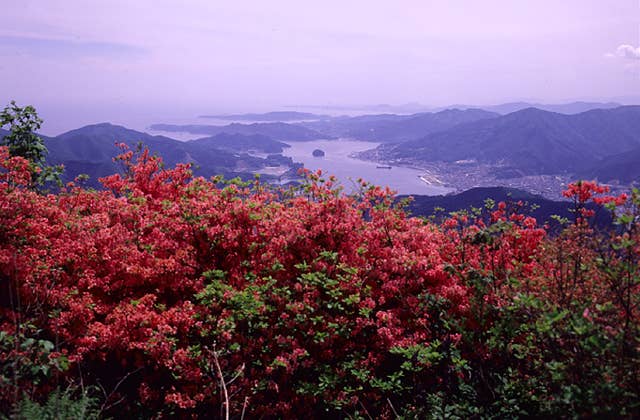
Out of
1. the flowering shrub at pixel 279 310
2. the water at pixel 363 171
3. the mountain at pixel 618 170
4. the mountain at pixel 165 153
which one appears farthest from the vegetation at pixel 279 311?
the mountain at pixel 618 170

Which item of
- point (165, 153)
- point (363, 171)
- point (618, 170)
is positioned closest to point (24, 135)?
point (363, 171)

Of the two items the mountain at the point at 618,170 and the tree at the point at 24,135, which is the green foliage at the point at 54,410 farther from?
the mountain at the point at 618,170

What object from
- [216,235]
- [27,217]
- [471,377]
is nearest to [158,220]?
[216,235]

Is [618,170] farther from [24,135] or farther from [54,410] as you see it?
[54,410]

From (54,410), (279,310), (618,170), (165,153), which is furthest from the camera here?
(165,153)

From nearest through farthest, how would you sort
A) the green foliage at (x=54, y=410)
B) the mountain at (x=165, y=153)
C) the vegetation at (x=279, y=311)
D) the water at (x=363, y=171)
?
1. the green foliage at (x=54, y=410)
2. the vegetation at (x=279, y=311)
3. the water at (x=363, y=171)
4. the mountain at (x=165, y=153)

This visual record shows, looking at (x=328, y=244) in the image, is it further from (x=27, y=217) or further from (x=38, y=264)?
(x=27, y=217)

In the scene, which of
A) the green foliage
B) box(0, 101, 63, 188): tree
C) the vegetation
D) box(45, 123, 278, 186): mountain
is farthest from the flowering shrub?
box(45, 123, 278, 186): mountain

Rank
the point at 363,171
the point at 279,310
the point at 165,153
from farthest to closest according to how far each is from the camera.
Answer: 1. the point at 165,153
2. the point at 363,171
3. the point at 279,310

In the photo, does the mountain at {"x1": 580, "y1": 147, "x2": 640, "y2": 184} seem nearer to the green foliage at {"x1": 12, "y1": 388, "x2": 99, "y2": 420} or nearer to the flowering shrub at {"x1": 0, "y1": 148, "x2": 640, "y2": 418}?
the flowering shrub at {"x1": 0, "y1": 148, "x2": 640, "y2": 418}
